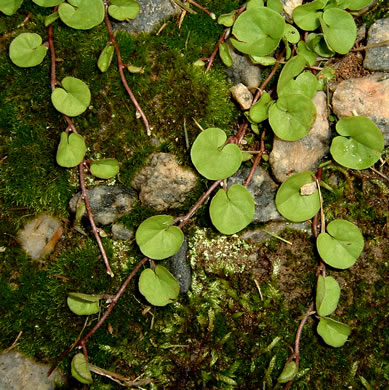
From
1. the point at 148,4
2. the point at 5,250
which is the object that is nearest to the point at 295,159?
the point at 148,4

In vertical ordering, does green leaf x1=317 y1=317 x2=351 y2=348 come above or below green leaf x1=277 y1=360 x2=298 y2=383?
above

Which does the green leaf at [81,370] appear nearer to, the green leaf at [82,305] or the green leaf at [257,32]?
the green leaf at [82,305]

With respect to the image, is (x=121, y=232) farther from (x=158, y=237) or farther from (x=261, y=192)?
(x=261, y=192)

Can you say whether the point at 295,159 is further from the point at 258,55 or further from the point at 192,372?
the point at 192,372

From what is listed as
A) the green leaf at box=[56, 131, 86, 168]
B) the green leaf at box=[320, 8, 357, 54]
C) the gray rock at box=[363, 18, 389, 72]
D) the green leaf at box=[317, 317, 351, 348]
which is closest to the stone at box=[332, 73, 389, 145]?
the gray rock at box=[363, 18, 389, 72]

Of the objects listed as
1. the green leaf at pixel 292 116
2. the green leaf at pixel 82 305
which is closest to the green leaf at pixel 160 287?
the green leaf at pixel 82 305

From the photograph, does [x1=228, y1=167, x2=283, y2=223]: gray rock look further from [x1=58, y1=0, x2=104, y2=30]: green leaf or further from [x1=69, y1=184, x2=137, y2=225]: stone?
[x1=58, y1=0, x2=104, y2=30]: green leaf

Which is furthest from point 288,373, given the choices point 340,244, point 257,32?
point 257,32
